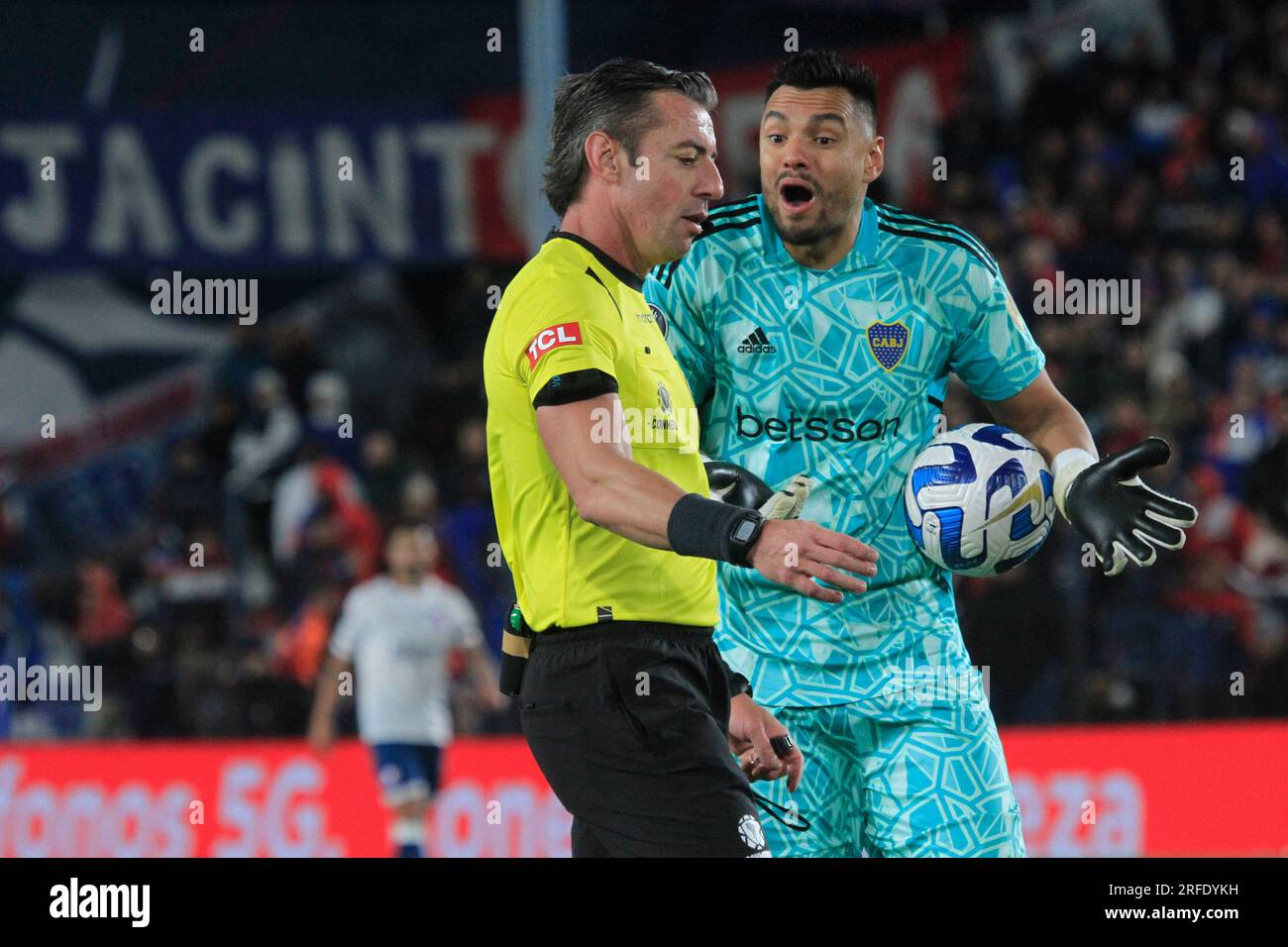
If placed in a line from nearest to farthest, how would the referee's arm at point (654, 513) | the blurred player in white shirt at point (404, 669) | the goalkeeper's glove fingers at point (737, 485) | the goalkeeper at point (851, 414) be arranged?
the referee's arm at point (654, 513) < the goalkeeper's glove fingers at point (737, 485) < the goalkeeper at point (851, 414) < the blurred player in white shirt at point (404, 669)

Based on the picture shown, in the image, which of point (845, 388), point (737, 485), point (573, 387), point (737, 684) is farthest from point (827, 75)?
point (737, 684)

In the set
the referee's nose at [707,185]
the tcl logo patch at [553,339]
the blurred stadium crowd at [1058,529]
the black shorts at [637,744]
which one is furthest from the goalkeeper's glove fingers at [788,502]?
the blurred stadium crowd at [1058,529]

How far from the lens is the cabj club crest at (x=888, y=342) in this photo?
483cm

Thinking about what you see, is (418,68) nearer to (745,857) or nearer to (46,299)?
(46,299)

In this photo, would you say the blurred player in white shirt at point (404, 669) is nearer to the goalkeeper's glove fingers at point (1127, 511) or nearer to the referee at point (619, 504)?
the goalkeeper's glove fingers at point (1127, 511)

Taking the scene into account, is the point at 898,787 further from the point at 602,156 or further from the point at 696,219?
the point at 602,156

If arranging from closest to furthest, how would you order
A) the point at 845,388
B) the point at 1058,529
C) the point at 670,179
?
the point at 670,179 → the point at 845,388 → the point at 1058,529

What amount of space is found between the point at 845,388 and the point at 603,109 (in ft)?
3.56

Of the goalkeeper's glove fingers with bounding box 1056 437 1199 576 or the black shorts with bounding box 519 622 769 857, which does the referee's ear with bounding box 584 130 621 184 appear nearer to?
the black shorts with bounding box 519 622 769 857

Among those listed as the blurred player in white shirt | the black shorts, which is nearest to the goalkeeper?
the black shorts

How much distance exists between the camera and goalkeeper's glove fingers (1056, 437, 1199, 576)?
4.33m

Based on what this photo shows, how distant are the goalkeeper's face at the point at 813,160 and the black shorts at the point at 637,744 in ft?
4.37

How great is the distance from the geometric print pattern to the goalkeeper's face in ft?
4.02

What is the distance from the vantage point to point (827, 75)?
15.9 feet
